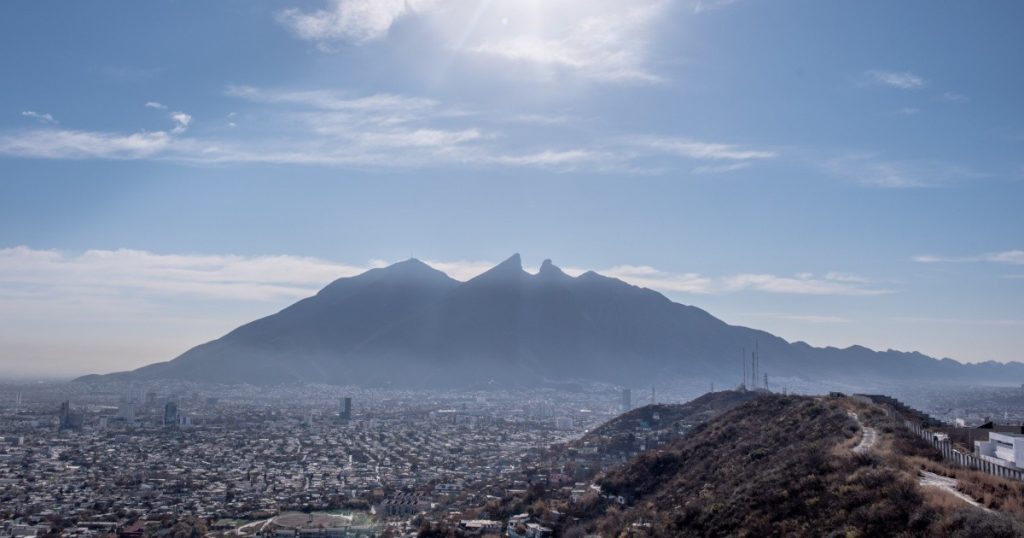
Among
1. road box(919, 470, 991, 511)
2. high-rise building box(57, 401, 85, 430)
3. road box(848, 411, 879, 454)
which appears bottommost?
high-rise building box(57, 401, 85, 430)

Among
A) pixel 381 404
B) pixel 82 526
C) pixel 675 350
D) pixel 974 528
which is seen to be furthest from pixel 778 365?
pixel 974 528

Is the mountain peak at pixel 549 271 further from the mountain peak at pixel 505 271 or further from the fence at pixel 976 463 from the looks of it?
the fence at pixel 976 463

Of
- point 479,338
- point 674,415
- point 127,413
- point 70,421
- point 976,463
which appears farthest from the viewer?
point 479,338

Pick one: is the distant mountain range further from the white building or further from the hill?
the white building

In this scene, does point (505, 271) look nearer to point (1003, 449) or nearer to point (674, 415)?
point (674, 415)

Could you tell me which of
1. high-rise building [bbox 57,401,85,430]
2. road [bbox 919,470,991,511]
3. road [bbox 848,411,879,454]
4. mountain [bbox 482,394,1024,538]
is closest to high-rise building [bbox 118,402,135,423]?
high-rise building [bbox 57,401,85,430]

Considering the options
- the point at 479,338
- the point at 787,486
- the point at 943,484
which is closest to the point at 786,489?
the point at 787,486
